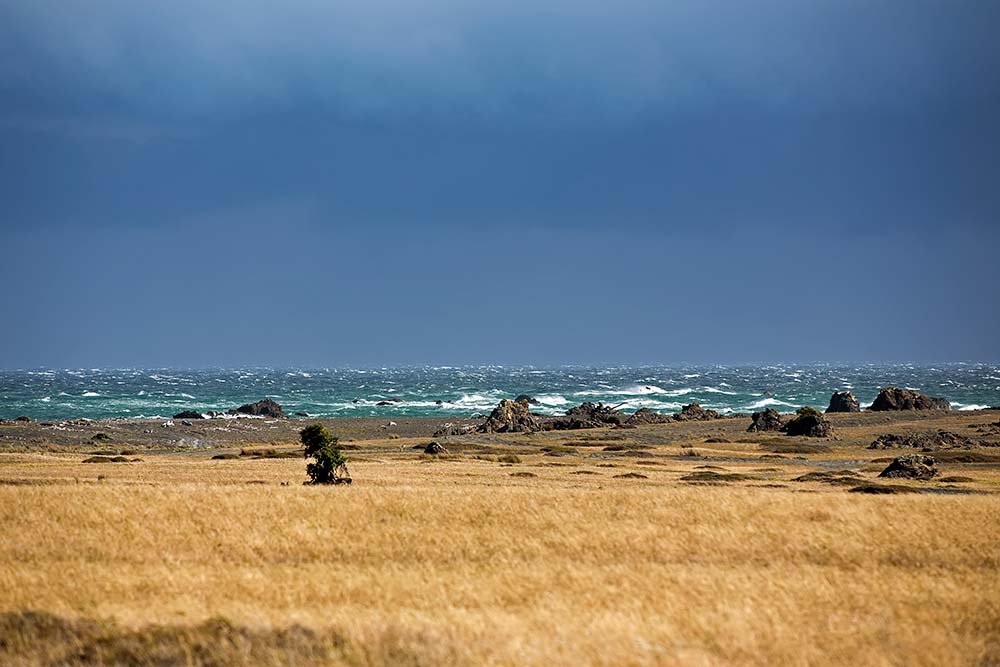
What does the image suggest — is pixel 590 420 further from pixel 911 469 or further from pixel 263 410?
pixel 911 469

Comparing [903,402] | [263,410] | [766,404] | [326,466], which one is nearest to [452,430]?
[263,410]

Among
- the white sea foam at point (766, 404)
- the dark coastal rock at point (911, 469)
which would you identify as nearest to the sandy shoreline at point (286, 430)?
the white sea foam at point (766, 404)

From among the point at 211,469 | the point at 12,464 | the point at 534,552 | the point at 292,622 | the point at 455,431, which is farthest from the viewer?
the point at 455,431

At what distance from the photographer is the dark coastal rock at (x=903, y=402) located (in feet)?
493

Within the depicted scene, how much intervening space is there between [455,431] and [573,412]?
33905 millimetres

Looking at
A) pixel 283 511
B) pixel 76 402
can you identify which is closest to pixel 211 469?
Result: pixel 283 511

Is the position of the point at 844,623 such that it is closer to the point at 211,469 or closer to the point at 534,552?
the point at 534,552

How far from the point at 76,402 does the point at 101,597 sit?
597 feet

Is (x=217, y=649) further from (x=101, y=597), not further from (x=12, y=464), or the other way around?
(x=12, y=464)

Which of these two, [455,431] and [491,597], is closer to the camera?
[491,597]

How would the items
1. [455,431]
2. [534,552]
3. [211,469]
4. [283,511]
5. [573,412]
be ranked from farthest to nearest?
[573,412] → [455,431] → [211,469] → [283,511] → [534,552]

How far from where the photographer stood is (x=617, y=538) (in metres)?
27.4

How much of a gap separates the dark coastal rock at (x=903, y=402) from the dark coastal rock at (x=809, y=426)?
44910 mm

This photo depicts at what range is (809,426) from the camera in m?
109
